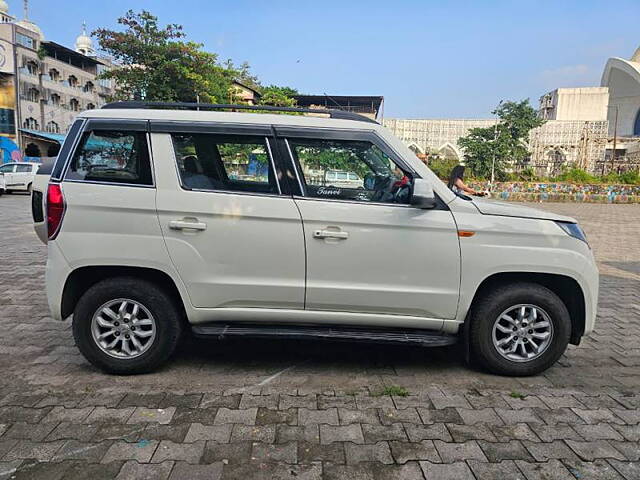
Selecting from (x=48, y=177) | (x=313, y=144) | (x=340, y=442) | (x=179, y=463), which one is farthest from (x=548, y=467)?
(x=48, y=177)

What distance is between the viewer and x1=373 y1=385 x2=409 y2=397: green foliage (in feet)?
11.0

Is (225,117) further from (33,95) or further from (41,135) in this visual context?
(33,95)

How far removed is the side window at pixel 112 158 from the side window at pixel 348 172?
3.67 ft

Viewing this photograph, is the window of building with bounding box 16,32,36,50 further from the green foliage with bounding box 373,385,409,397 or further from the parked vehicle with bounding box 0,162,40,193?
the green foliage with bounding box 373,385,409,397

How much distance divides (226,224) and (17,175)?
76.1ft

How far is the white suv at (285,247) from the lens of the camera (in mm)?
3416

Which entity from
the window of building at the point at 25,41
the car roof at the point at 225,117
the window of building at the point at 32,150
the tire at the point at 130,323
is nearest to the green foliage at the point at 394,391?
the tire at the point at 130,323

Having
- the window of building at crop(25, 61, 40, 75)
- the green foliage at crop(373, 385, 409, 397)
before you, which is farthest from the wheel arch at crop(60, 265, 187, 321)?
the window of building at crop(25, 61, 40, 75)

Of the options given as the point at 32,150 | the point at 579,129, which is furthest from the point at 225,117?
the point at 579,129

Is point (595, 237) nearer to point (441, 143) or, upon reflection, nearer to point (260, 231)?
point (260, 231)

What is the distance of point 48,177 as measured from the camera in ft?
11.7

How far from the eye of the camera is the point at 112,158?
3.54 meters

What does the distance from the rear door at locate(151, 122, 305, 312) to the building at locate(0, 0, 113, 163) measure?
39456mm

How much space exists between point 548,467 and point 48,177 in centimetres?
389
